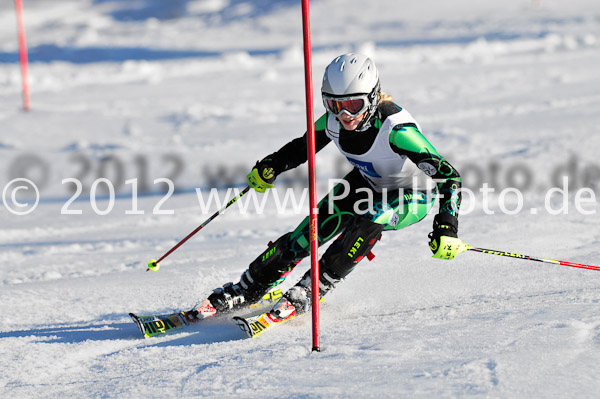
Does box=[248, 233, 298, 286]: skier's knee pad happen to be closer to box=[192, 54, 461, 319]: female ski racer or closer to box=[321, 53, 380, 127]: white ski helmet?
box=[192, 54, 461, 319]: female ski racer

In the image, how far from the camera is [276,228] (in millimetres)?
6332

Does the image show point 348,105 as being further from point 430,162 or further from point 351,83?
point 430,162

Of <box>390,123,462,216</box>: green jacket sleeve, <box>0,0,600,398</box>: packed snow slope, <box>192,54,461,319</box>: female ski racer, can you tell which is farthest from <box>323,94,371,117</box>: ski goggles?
<box>0,0,600,398</box>: packed snow slope

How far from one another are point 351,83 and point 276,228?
9.95ft

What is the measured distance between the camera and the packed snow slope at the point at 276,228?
2.94 metres

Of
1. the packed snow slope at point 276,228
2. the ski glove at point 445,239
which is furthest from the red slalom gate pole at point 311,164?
the ski glove at point 445,239

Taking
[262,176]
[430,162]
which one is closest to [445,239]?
[430,162]

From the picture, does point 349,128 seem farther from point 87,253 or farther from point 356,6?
point 356,6

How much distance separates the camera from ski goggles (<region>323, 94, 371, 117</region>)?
349 cm

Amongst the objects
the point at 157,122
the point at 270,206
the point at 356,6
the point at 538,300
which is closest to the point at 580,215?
the point at 538,300

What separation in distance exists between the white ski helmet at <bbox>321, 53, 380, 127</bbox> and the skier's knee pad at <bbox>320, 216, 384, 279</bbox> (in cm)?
Answer: 57

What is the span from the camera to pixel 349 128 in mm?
3633

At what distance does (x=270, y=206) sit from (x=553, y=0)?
20.5 meters

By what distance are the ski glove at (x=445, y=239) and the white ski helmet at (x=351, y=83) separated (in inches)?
26.6
